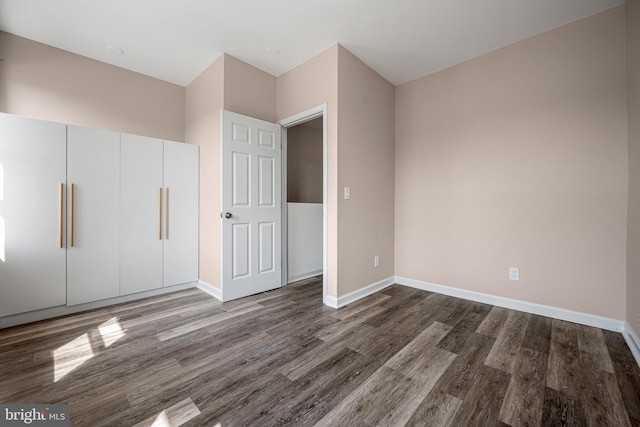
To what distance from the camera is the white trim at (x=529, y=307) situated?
6.84 ft

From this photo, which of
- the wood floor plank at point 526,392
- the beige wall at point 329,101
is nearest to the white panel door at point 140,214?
the beige wall at point 329,101

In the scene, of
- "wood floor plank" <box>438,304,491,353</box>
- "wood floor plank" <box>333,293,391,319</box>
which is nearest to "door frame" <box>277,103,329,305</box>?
"wood floor plank" <box>333,293,391,319</box>

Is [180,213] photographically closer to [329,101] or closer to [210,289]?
[210,289]

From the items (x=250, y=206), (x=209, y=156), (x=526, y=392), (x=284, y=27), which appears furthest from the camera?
(x=209, y=156)

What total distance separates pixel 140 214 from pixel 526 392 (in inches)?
140

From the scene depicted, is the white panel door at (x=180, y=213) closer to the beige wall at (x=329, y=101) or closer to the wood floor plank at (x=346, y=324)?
the beige wall at (x=329, y=101)

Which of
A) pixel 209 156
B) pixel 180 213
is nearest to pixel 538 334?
pixel 209 156

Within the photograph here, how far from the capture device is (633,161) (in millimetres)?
1895

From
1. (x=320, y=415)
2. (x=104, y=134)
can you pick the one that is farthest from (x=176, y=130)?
(x=320, y=415)

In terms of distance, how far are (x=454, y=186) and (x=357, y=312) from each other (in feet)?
5.97

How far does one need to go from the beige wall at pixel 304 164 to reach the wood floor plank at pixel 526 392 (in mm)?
3534

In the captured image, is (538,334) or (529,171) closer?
(538,334)

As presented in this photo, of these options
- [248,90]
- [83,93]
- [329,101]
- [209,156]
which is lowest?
[209,156]

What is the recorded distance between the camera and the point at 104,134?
8.45ft
